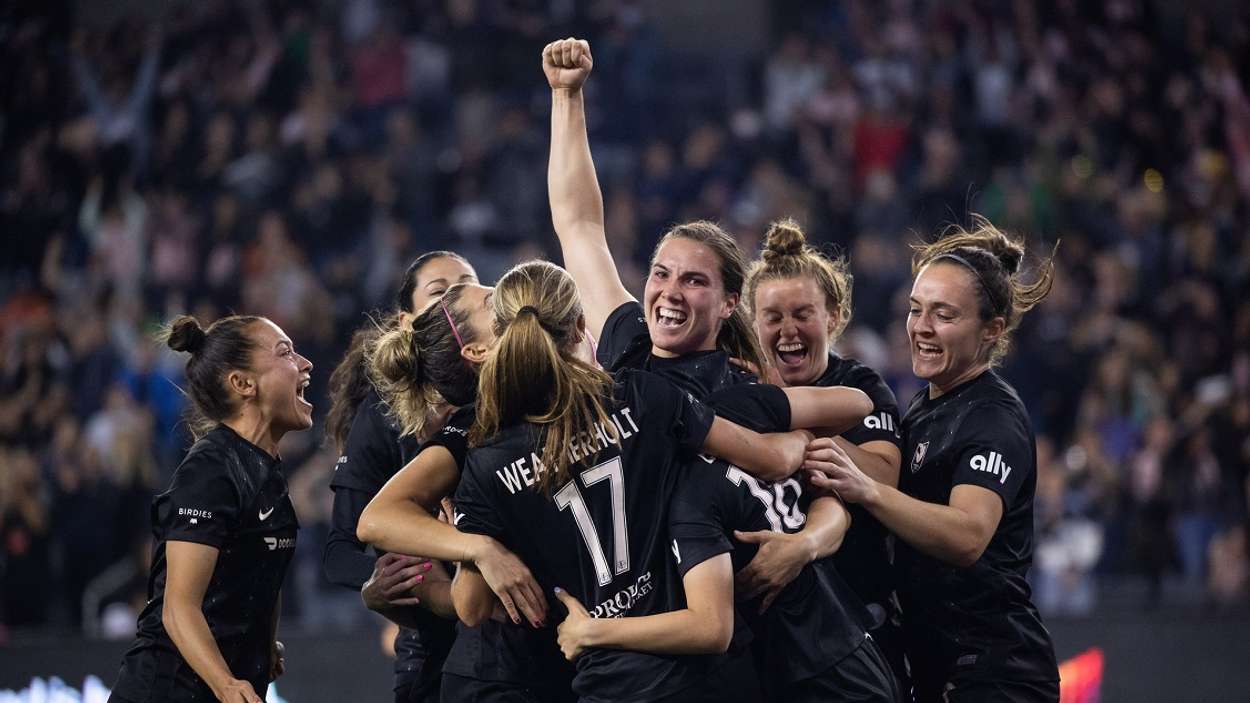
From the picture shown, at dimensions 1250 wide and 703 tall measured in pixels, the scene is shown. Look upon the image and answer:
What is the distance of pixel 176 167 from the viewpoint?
11.4 metres

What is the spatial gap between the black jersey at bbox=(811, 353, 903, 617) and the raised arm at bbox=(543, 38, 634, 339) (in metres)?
0.76

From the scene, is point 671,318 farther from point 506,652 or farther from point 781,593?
point 506,652

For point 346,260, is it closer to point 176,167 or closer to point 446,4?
point 176,167

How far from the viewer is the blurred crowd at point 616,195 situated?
8.84m

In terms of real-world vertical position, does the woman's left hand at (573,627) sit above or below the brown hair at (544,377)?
below

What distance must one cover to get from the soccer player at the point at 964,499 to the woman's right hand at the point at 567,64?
1256mm

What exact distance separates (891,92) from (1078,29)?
2.34 metres

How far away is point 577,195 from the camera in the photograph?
154 inches

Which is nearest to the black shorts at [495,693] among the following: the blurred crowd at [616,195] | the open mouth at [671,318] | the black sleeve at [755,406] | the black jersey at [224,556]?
the black jersey at [224,556]

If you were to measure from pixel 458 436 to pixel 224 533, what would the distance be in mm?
786

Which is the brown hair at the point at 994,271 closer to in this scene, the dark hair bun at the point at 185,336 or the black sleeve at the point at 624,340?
the black sleeve at the point at 624,340

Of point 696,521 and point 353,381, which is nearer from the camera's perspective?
point 696,521

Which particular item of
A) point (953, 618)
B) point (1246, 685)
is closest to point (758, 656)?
point (953, 618)

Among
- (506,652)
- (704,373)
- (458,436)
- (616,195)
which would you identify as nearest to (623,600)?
(506,652)
